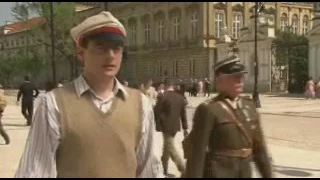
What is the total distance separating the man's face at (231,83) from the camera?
152 inches

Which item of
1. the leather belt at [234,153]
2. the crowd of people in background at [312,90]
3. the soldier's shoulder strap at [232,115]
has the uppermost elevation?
the soldier's shoulder strap at [232,115]

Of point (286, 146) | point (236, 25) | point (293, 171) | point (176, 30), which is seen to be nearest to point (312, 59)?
point (236, 25)

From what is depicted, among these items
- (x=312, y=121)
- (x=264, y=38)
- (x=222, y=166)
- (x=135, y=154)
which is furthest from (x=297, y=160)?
(x=264, y=38)

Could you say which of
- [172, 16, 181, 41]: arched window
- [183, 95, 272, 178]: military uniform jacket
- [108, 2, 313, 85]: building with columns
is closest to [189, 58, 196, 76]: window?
[108, 2, 313, 85]: building with columns

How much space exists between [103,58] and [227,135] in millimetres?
1830

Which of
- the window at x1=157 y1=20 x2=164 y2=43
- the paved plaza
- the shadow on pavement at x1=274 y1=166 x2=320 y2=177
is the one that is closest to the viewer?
the shadow on pavement at x1=274 y1=166 x2=320 y2=177

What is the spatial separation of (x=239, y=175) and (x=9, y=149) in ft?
29.0

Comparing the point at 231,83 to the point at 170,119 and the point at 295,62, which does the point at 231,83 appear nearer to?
the point at 170,119

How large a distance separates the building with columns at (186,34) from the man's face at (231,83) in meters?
43.7

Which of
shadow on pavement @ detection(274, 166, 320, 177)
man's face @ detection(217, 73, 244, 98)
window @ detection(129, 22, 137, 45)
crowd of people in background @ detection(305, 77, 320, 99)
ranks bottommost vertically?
crowd of people in background @ detection(305, 77, 320, 99)

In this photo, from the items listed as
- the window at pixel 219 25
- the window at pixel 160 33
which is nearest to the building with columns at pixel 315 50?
the window at pixel 219 25

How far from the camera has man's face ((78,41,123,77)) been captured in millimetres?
2225

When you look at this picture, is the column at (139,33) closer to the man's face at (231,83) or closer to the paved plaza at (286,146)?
the paved plaza at (286,146)

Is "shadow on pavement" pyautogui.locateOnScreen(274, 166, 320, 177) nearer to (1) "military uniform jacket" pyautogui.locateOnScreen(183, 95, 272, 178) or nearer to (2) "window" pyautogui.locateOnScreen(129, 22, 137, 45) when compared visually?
(1) "military uniform jacket" pyautogui.locateOnScreen(183, 95, 272, 178)
